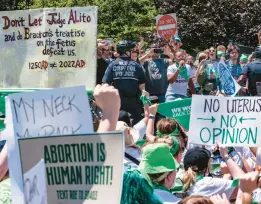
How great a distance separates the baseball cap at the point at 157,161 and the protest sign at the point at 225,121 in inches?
50.6

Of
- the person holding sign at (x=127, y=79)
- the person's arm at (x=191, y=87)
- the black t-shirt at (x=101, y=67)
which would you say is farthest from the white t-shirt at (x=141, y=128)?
the person's arm at (x=191, y=87)

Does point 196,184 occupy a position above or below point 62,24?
below

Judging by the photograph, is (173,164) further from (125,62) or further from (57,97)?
(125,62)

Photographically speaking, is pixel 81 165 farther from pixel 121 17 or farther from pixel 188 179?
pixel 121 17

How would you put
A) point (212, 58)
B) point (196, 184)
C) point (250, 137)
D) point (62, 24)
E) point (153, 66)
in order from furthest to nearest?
point (212, 58) → point (153, 66) → point (62, 24) → point (250, 137) → point (196, 184)

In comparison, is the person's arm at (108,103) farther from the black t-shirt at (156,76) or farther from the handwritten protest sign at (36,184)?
the black t-shirt at (156,76)

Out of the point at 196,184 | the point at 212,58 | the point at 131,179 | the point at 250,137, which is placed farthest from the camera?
the point at 212,58

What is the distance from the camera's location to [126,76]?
29.7 feet

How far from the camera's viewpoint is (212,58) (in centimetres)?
1454

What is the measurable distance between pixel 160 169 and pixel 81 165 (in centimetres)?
101

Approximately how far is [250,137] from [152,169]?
146 centimetres

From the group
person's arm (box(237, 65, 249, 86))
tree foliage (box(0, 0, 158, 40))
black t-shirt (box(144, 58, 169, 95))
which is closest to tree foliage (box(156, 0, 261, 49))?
tree foliage (box(0, 0, 158, 40))

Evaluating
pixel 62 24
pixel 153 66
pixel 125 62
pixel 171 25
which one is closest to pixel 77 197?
pixel 62 24

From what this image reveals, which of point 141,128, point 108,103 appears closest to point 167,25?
point 141,128
